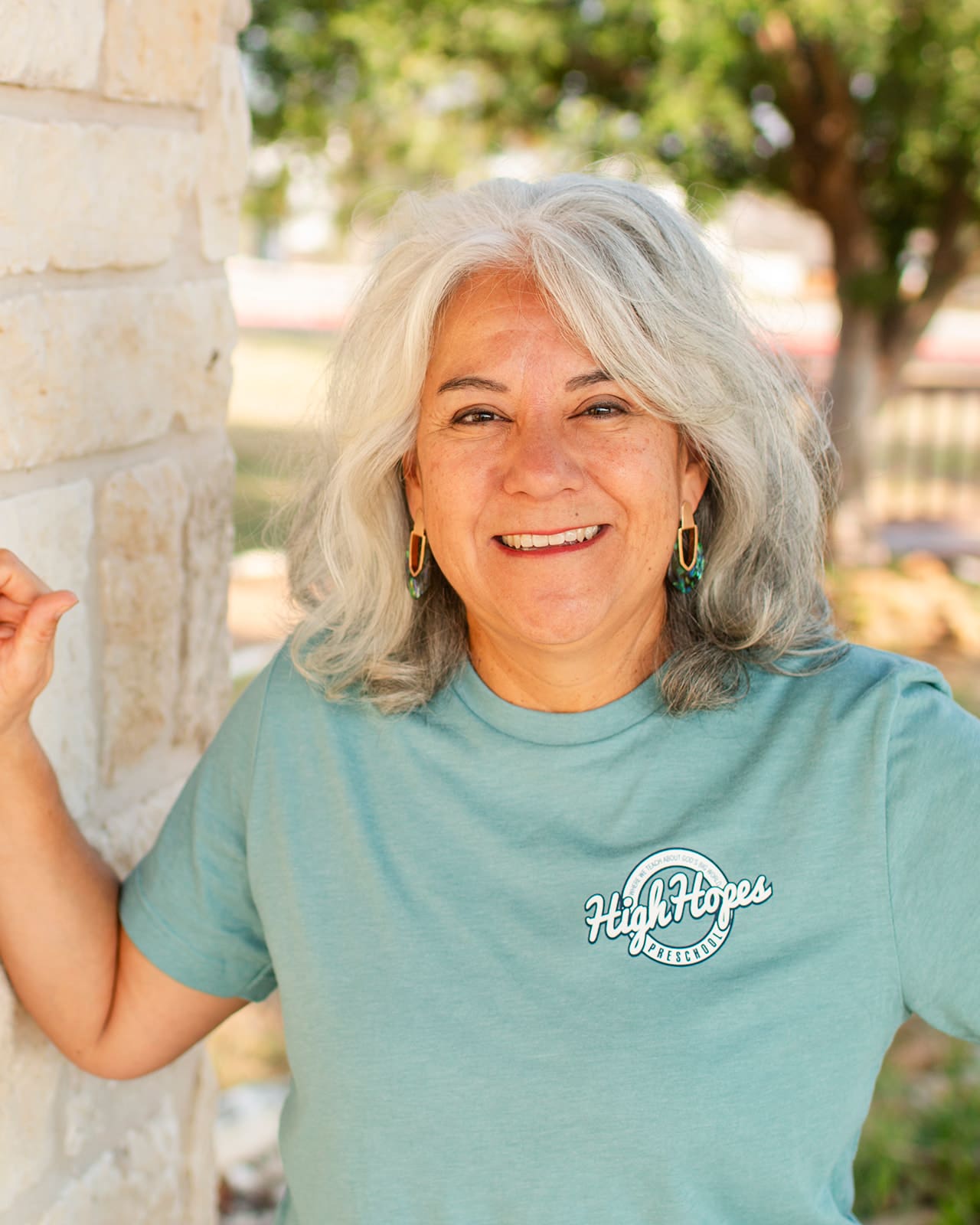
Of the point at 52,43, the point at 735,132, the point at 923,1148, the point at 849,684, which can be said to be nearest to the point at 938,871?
the point at 849,684

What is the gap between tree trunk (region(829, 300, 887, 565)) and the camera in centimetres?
817

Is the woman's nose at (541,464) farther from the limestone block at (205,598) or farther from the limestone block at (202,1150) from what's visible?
the limestone block at (202,1150)

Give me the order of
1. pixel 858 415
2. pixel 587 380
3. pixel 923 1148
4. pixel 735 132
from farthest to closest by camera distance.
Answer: pixel 858 415
pixel 735 132
pixel 923 1148
pixel 587 380

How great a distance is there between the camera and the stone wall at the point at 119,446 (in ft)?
4.62

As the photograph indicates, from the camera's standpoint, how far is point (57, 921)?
4.97 ft

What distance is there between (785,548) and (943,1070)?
6.88ft

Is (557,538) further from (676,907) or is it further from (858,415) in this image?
(858,415)

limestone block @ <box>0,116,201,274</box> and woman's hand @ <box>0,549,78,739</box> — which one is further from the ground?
limestone block @ <box>0,116,201,274</box>

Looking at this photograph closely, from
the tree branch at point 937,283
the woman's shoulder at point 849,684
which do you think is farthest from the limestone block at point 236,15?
the tree branch at point 937,283

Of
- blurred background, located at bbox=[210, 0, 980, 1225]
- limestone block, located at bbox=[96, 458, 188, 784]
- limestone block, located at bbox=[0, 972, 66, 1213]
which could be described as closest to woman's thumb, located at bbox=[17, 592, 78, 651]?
limestone block, located at bbox=[96, 458, 188, 784]

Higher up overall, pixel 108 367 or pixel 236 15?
pixel 236 15

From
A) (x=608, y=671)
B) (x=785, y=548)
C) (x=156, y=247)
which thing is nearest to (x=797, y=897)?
(x=608, y=671)

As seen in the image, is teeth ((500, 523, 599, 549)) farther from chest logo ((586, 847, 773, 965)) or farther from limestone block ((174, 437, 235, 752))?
limestone block ((174, 437, 235, 752))

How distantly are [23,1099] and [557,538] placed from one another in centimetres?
83
